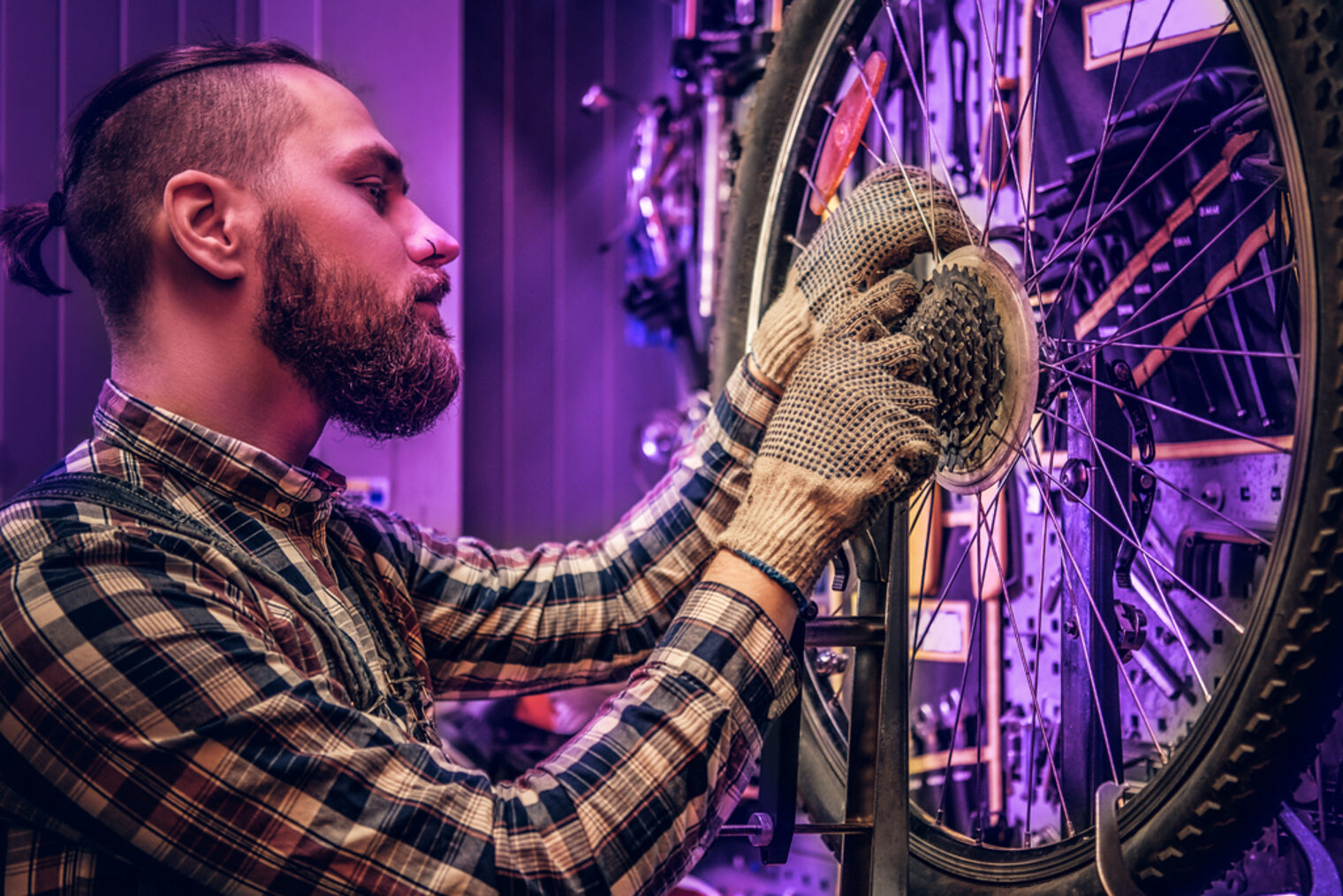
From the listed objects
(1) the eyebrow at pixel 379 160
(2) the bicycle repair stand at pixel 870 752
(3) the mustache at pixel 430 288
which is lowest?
(2) the bicycle repair stand at pixel 870 752

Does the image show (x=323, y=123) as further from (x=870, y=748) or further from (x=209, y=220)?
(x=870, y=748)

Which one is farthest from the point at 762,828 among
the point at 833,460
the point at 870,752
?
the point at 833,460

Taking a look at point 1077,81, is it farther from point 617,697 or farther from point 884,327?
point 617,697

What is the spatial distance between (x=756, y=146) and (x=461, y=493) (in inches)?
77.5

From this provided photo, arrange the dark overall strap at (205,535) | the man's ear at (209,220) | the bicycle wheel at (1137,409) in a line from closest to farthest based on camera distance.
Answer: the bicycle wheel at (1137,409), the dark overall strap at (205,535), the man's ear at (209,220)

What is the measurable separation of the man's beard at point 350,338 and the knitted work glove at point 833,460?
0.37m

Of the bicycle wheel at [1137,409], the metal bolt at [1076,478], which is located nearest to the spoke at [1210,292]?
the bicycle wheel at [1137,409]

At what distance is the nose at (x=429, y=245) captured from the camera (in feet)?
3.26

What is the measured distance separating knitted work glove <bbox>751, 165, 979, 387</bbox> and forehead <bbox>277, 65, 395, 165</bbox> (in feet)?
1.47

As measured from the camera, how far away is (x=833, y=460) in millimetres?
771

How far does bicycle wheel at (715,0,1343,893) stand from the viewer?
26.4 inches

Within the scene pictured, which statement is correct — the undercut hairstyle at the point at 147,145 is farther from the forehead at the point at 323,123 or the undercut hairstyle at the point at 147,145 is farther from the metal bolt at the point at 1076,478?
the metal bolt at the point at 1076,478

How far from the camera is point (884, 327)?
876 millimetres

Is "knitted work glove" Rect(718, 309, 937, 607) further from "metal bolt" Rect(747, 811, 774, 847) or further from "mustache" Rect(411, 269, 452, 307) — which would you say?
"mustache" Rect(411, 269, 452, 307)
